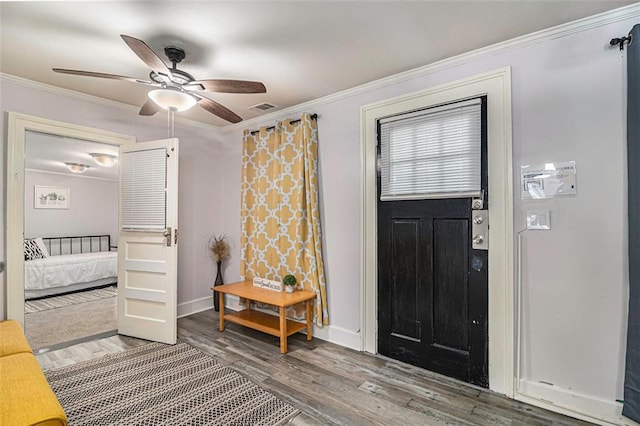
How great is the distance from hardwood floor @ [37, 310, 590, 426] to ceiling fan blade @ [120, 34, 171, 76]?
7.64ft

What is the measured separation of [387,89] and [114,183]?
7173mm

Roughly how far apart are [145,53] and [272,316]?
281 cm

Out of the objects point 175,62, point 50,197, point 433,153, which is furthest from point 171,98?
point 50,197

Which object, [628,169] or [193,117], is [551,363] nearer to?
[628,169]

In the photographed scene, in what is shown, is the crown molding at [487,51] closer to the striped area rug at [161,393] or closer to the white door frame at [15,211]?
the white door frame at [15,211]

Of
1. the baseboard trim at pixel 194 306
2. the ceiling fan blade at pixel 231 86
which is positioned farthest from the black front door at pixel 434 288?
the baseboard trim at pixel 194 306

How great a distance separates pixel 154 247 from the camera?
328cm

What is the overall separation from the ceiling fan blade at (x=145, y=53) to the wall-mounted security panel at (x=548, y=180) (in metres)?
2.49

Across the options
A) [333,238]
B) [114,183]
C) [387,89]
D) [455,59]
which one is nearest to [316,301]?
[333,238]

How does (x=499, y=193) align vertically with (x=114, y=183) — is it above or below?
below

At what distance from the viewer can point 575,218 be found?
6.73 feet

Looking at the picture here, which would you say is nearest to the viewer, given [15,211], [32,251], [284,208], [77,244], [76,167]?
[15,211]

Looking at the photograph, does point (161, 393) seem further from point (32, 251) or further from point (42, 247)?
point (42, 247)

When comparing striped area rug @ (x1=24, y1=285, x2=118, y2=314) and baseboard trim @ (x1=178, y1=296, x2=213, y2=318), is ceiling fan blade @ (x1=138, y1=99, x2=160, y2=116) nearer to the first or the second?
baseboard trim @ (x1=178, y1=296, x2=213, y2=318)
